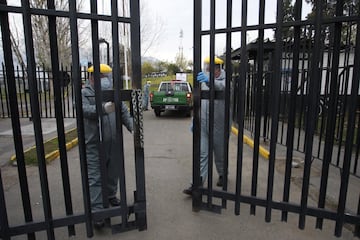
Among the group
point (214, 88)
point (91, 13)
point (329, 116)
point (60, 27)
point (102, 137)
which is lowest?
point (102, 137)

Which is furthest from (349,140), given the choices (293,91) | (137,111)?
(137,111)

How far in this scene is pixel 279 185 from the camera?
162 inches

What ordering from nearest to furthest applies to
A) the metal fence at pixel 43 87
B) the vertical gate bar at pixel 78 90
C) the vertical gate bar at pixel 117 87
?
the vertical gate bar at pixel 78 90, the vertical gate bar at pixel 117 87, the metal fence at pixel 43 87

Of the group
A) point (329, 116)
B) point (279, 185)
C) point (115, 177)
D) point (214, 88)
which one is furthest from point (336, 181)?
→ point (115, 177)

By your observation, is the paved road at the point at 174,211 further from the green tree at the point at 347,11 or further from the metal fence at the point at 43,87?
the green tree at the point at 347,11

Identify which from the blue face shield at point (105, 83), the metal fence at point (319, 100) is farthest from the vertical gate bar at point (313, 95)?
the blue face shield at point (105, 83)

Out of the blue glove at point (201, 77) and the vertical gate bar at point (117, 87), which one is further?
the blue glove at point (201, 77)

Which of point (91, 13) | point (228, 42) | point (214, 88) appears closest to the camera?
point (91, 13)

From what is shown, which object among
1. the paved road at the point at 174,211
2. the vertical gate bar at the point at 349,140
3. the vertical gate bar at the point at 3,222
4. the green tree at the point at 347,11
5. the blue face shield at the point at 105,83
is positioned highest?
the green tree at the point at 347,11

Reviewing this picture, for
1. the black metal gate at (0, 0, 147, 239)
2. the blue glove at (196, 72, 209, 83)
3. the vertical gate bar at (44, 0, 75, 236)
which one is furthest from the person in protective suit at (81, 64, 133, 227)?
the blue glove at (196, 72, 209, 83)

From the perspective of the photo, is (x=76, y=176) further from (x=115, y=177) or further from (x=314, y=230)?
(x=314, y=230)

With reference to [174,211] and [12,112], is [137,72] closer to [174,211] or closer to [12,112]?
[12,112]

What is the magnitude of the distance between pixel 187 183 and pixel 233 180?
787 millimetres

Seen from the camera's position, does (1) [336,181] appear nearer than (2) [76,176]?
Yes
